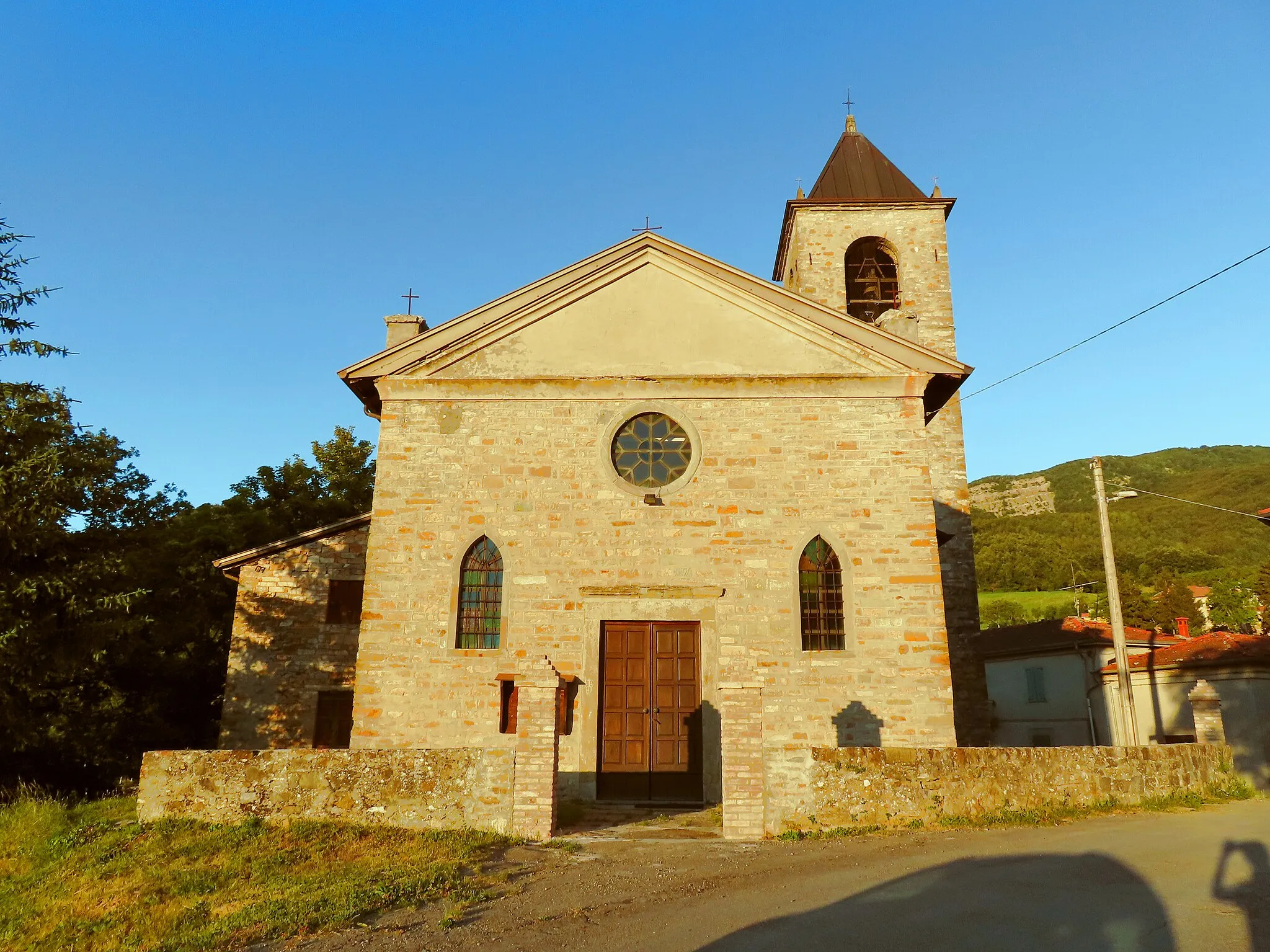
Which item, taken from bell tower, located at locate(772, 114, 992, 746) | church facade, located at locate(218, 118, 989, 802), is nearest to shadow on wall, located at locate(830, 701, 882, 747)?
church facade, located at locate(218, 118, 989, 802)

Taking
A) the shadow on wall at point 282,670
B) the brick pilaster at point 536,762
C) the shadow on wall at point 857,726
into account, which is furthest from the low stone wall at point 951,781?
the shadow on wall at point 282,670

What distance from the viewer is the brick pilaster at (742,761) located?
30.8 ft

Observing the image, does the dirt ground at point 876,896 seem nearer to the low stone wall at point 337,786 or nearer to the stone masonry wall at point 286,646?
the low stone wall at point 337,786

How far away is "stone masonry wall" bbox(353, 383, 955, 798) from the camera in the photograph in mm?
12195

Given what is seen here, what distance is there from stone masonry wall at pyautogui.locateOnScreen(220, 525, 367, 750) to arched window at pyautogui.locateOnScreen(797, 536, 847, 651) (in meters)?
8.72

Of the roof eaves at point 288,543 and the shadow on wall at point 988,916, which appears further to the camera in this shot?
the roof eaves at point 288,543

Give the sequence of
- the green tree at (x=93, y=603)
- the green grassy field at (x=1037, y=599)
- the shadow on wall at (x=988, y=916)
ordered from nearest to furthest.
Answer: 1. the shadow on wall at (x=988, y=916)
2. the green tree at (x=93, y=603)
3. the green grassy field at (x=1037, y=599)

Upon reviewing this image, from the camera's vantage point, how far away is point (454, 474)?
1317 cm

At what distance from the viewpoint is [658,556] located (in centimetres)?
1283

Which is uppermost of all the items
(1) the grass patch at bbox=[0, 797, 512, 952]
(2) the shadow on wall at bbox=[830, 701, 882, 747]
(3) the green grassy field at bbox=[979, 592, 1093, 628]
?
(3) the green grassy field at bbox=[979, 592, 1093, 628]

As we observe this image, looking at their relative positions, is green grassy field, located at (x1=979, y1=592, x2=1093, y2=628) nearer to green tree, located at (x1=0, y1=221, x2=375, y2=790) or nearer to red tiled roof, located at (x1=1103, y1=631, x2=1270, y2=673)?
red tiled roof, located at (x1=1103, y1=631, x2=1270, y2=673)

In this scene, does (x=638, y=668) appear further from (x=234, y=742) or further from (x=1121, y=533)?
(x=1121, y=533)

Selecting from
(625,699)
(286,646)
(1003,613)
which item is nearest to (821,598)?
(625,699)

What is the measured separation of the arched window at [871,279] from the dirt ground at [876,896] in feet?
44.1
